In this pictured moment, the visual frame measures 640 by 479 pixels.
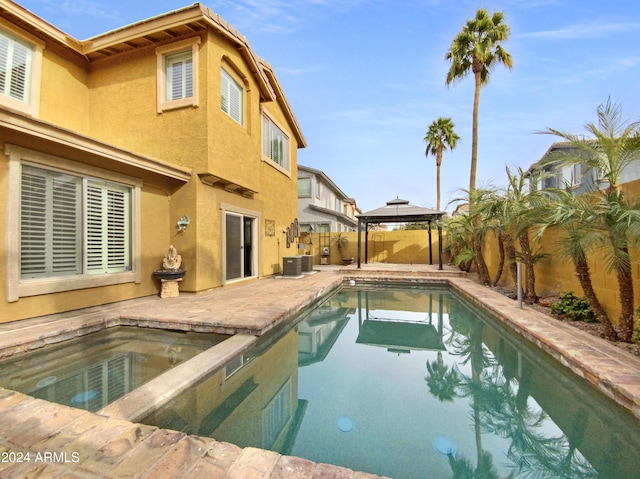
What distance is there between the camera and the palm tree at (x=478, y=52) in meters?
12.5

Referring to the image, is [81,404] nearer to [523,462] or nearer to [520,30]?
[523,462]

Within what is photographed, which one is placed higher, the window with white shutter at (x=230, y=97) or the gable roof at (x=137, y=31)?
the gable roof at (x=137, y=31)

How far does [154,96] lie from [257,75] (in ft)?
11.1

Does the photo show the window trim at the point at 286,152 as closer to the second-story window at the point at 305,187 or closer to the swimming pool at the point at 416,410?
the second-story window at the point at 305,187

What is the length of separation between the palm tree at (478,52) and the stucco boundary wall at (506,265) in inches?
206

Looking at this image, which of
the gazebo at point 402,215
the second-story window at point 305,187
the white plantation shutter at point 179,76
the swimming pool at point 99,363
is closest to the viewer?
the swimming pool at point 99,363

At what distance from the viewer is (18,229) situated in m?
5.09

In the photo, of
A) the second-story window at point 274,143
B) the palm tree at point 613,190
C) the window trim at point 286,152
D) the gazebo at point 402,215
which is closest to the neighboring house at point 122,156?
the window trim at point 286,152

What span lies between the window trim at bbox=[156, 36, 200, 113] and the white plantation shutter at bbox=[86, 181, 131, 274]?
105 inches

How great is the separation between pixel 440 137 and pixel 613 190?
22099 mm

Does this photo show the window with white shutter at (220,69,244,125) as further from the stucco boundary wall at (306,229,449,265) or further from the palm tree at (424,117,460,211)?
the palm tree at (424,117,460,211)

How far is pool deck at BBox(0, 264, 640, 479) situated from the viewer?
6.14 ft

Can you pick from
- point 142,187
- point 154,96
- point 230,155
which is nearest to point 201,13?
point 154,96

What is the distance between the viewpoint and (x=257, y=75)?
9.83 meters
